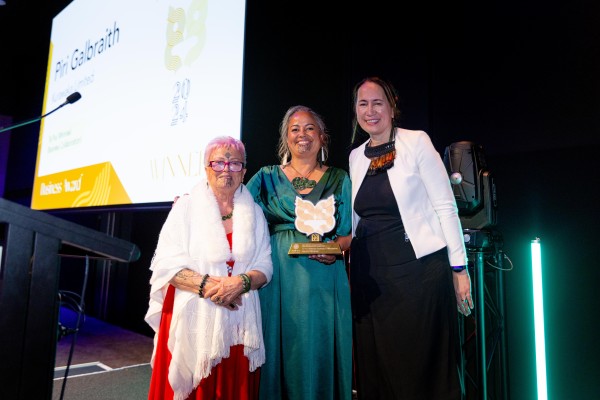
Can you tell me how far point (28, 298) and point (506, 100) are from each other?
8.30 ft

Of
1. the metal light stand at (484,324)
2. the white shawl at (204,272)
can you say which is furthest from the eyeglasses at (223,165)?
the metal light stand at (484,324)

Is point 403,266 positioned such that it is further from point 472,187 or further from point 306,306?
point 472,187

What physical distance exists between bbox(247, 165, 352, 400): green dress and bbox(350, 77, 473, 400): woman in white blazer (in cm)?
8

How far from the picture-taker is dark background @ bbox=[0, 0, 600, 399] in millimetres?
2232

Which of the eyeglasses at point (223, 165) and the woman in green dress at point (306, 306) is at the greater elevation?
the eyeglasses at point (223, 165)

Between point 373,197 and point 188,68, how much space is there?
6.27ft

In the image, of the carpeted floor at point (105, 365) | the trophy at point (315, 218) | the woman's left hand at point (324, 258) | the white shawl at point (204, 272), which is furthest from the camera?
the carpeted floor at point (105, 365)

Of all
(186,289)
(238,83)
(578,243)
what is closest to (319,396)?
(186,289)

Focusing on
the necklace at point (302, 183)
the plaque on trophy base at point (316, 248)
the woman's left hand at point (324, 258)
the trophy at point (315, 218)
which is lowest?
the woman's left hand at point (324, 258)

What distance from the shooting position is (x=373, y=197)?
1.75 metres

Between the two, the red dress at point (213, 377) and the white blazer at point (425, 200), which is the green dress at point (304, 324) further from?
the white blazer at point (425, 200)

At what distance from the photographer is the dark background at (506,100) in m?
2.23

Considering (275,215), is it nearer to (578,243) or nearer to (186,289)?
(186,289)

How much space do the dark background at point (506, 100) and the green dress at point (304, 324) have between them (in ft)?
2.75
